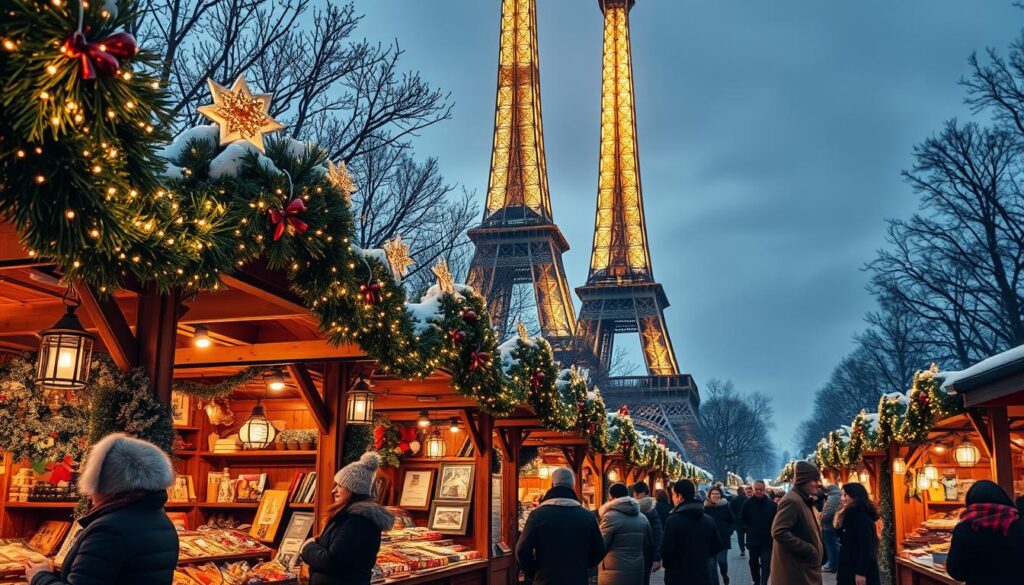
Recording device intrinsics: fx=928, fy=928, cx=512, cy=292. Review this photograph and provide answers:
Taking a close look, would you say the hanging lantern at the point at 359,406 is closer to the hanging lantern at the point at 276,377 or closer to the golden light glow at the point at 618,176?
the hanging lantern at the point at 276,377

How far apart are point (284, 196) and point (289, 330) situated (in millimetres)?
3316

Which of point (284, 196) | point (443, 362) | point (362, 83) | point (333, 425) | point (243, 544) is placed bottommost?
point (243, 544)

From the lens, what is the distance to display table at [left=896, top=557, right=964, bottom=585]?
9777mm

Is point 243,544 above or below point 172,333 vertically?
below

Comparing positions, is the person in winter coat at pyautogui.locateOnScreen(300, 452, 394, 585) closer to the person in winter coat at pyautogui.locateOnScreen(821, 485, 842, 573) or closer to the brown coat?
the brown coat

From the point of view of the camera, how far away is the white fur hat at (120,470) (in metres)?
3.26

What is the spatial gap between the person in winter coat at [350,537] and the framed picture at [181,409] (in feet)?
13.1

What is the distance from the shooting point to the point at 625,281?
65.5m

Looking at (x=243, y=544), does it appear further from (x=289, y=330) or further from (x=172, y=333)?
(x=172, y=333)

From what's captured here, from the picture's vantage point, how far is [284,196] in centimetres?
506

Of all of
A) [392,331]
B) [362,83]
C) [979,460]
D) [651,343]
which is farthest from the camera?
[651,343]

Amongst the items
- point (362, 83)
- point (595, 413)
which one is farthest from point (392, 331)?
point (595, 413)

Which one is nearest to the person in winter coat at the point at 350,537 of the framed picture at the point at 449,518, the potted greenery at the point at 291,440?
the potted greenery at the point at 291,440

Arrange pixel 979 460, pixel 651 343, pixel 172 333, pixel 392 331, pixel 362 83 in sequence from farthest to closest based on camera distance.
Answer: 1. pixel 651 343
2. pixel 979 460
3. pixel 362 83
4. pixel 392 331
5. pixel 172 333
